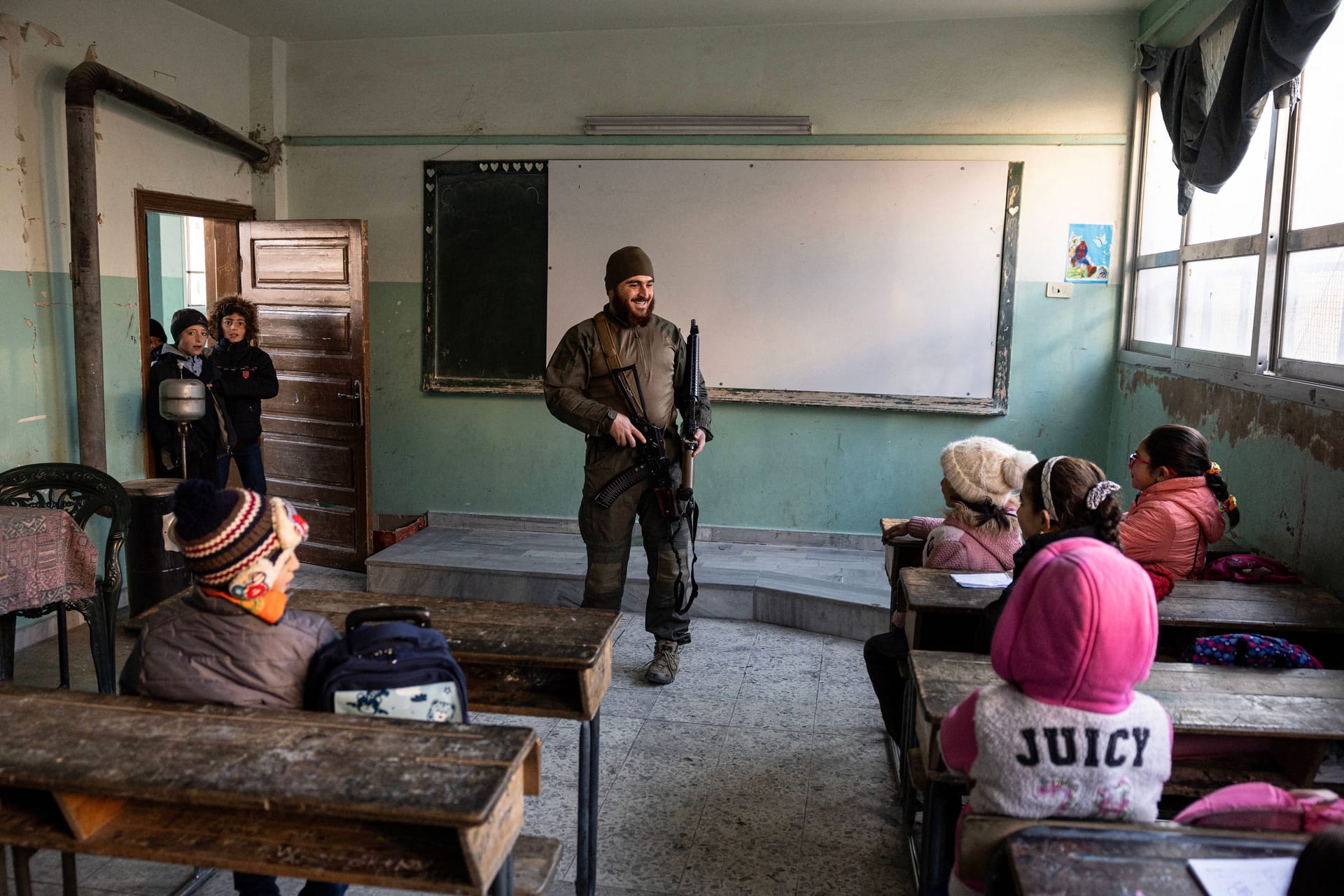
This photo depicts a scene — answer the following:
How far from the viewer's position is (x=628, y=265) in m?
3.55

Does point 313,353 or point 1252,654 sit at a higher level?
point 313,353

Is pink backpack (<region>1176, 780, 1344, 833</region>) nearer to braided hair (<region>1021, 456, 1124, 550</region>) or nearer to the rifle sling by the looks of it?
braided hair (<region>1021, 456, 1124, 550</region>)

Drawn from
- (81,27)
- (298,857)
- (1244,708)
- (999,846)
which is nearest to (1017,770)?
(999,846)

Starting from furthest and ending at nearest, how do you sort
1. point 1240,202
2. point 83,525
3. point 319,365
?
point 319,365
point 1240,202
point 83,525

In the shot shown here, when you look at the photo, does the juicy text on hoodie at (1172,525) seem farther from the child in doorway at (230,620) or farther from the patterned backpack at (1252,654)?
the child in doorway at (230,620)

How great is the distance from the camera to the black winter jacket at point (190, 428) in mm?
4629

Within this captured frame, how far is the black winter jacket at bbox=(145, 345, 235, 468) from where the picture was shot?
15.2ft

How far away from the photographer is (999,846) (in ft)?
4.48

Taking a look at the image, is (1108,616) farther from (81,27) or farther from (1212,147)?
(81,27)

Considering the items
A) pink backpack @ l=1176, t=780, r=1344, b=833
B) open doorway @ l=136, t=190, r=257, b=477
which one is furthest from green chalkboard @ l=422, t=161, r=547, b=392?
pink backpack @ l=1176, t=780, r=1344, b=833

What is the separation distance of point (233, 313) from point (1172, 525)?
4.25 m

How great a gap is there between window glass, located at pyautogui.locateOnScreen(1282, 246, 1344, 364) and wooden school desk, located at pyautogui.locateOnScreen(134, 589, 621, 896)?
7.78 ft

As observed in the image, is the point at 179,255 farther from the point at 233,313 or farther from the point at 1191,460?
the point at 1191,460

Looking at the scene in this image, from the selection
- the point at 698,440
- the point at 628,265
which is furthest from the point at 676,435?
the point at 628,265
